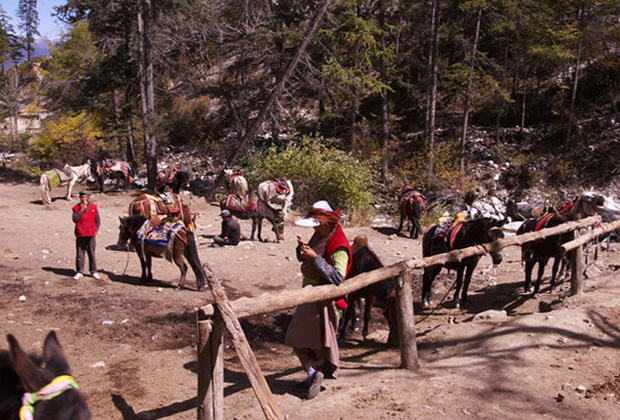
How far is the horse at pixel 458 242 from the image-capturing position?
7.91m

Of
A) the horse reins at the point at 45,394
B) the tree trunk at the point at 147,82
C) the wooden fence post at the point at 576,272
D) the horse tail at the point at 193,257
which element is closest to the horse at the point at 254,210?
the horse tail at the point at 193,257

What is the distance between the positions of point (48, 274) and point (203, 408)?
22.3 ft

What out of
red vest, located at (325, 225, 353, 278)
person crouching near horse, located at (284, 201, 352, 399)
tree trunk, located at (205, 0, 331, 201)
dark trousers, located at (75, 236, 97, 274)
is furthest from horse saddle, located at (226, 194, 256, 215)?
red vest, located at (325, 225, 353, 278)

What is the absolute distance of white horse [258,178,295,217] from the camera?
42.2 ft

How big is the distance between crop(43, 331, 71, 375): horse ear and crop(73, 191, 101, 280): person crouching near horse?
21.4ft

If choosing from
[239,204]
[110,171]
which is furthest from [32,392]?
[110,171]

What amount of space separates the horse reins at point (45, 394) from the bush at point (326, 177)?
46.7ft

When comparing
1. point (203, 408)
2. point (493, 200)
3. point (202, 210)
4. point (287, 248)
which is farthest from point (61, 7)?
point (203, 408)

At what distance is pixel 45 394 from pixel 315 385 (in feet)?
7.96

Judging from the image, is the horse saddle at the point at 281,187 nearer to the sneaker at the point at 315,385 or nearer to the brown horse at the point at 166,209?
the brown horse at the point at 166,209

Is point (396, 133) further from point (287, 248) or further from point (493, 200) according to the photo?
point (287, 248)

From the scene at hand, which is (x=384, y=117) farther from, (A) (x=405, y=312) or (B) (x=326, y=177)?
(A) (x=405, y=312)

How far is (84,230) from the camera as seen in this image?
8.84 m

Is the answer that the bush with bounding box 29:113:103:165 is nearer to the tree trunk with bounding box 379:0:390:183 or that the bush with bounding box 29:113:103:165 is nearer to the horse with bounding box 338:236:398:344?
the tree trunk with bounding box 379:0:390:183
